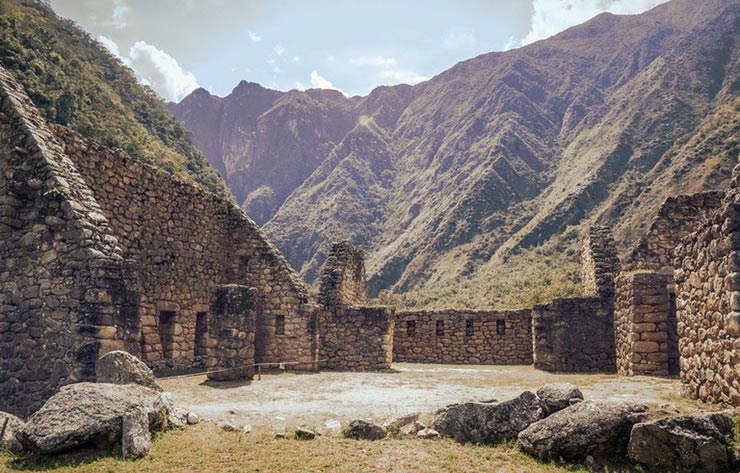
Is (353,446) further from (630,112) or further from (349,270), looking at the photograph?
(630,112)

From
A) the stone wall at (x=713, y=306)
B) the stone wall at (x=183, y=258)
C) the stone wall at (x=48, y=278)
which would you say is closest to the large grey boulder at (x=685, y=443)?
the stone wall at (x=713, y=306)

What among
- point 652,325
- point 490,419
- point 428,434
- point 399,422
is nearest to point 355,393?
point 399,422

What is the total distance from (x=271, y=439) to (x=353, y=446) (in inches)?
45.2

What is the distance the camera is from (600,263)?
1623 centimetres

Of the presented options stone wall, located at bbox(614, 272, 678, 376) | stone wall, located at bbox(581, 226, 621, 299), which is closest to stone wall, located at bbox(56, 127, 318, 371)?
stone wall, located at bbox(581, 226, 621, 299)

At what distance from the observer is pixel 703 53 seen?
70.9 meters

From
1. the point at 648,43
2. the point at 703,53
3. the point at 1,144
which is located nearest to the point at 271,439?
the point at 1,144

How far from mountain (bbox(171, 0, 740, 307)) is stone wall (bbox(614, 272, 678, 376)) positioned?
17336 mm

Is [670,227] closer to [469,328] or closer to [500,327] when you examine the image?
[500,327]

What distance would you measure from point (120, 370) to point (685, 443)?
761 centimetres

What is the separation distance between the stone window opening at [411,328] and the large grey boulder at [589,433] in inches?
573

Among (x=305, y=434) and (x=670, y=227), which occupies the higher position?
(x=670, y=227)

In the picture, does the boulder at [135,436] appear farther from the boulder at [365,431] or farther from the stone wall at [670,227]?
the stone wall at [670,227]

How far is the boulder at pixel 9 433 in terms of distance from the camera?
648 cm
